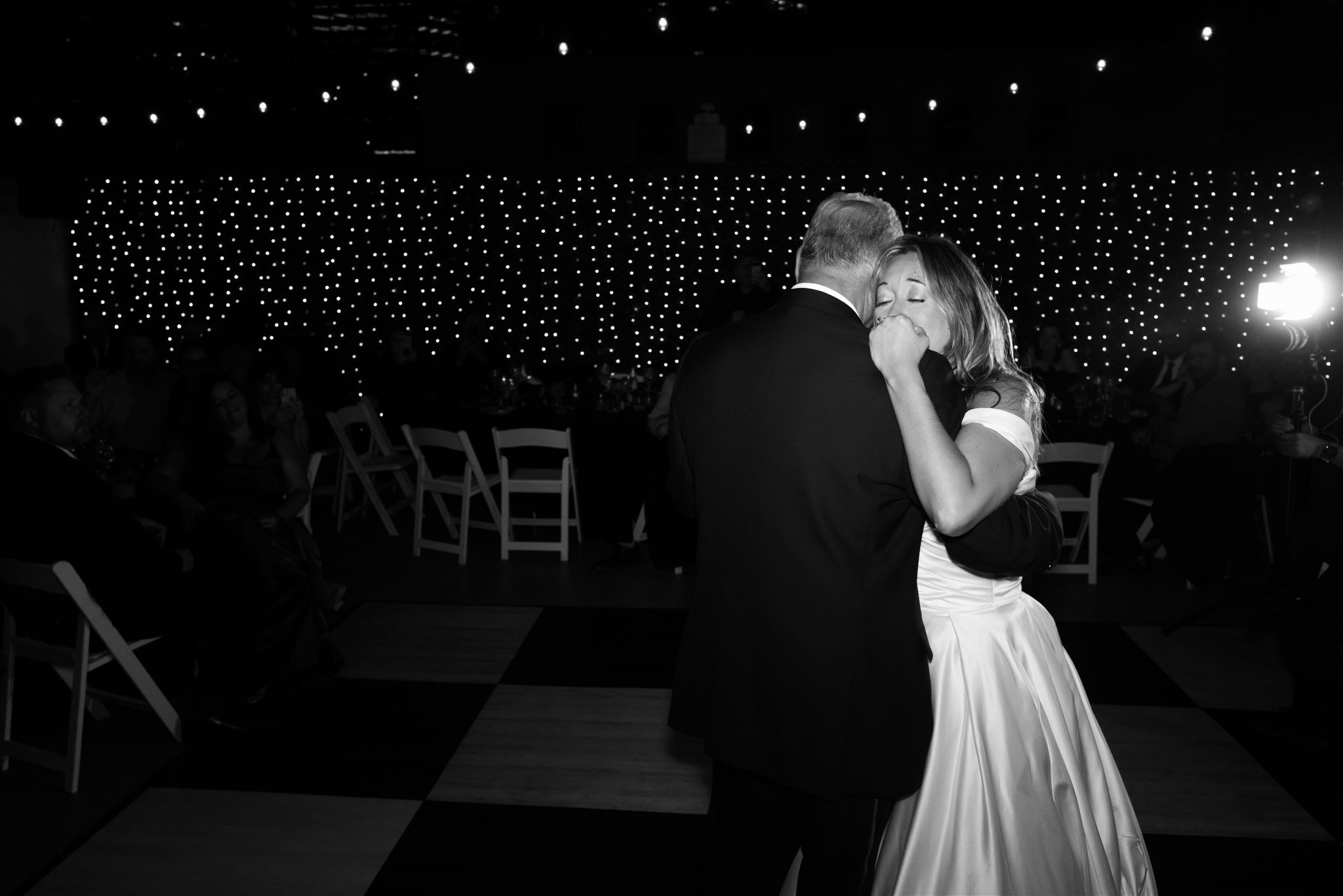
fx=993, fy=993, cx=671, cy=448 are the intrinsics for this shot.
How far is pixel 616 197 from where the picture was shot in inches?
394

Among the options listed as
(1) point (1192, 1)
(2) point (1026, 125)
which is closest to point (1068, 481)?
(1) point (1192, 1)

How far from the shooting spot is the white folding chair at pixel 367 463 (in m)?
6.28

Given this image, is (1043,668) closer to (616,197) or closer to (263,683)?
(263,683)

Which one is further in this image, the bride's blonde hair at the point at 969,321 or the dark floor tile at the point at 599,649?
the dark floor tile at the point at 599,649

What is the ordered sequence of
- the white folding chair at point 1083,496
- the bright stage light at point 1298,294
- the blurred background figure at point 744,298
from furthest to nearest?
the blurred background figure at point 744,298
the white folding chair at point 1083,496
the bright stage light at point 1298,294

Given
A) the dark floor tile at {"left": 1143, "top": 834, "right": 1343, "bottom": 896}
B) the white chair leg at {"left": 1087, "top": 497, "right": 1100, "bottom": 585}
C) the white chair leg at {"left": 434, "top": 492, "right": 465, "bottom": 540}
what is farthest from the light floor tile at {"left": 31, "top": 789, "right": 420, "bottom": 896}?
the white chair leg at {"left": 1087, "top": 497, "right": 1100, "bottom": 585}

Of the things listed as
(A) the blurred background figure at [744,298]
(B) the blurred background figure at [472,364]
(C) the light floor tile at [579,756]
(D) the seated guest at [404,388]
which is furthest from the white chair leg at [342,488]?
(C) the light floor tile at [579,756]

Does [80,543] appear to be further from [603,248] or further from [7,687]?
[603,248]

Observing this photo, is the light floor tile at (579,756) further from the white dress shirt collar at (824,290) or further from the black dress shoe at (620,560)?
the white dress shirt collar at (824,290)

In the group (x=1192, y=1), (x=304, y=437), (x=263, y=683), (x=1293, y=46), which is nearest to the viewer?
(x=263, y=683)

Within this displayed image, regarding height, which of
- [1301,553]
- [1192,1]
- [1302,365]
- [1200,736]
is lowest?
[1200,736]

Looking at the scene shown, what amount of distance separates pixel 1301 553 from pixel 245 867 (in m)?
3.69

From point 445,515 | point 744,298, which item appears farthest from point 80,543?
point 744,298

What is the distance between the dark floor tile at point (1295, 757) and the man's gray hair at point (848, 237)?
2365 mm
